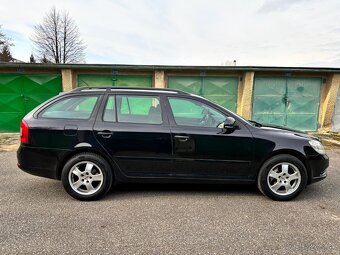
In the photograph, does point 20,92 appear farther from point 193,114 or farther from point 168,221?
point 168,221

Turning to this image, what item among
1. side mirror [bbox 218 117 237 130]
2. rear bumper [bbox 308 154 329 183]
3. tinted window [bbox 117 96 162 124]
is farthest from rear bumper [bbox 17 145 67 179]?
rear bumper [bbox 308 154 329 183]

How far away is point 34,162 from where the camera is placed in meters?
3.75

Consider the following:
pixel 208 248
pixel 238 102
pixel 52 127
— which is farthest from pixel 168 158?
pixel 238 102

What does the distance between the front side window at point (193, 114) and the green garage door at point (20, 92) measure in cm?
800

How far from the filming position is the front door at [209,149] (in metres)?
3.76

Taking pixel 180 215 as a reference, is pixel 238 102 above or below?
above

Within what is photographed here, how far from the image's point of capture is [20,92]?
10258 millimetres

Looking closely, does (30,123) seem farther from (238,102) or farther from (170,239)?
(238,102)

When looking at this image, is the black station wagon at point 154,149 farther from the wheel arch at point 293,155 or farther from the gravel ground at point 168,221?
the gravel ground at point 168,221

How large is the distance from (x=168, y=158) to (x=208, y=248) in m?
1.47

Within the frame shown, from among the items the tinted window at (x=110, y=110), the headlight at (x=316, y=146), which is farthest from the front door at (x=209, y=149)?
the headlight at (x=316, y=146)

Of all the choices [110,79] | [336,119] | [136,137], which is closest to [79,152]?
[136,137]

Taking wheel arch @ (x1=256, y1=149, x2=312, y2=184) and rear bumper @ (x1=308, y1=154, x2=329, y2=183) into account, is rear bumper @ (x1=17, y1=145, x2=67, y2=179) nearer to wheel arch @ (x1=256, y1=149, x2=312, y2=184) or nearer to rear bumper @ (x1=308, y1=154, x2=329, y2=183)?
wheel arch @ (x1=256, y1=149, x2=312, y2=184)

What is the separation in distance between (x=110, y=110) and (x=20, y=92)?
8.27m
